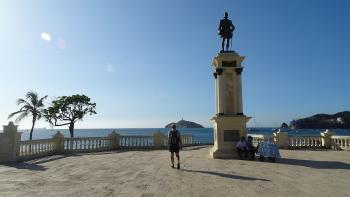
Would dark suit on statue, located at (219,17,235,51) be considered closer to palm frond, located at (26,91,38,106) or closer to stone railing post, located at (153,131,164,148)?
stone railing post, located at (153,131,164,148)

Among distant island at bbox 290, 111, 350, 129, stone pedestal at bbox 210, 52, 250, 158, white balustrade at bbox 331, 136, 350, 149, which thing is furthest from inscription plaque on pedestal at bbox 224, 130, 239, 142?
distant island at bbox 290, 111, 350, 129

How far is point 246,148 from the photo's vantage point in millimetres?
18000

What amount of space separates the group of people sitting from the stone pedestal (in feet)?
2.06

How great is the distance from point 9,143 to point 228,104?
11458 mm

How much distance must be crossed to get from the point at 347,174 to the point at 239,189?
16.6 feet

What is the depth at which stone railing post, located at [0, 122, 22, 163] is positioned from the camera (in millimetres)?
17359

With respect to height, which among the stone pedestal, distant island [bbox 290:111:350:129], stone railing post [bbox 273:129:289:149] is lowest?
stone railing post [bbox 273:129:289:149]

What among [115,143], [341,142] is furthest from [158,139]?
[341,142]

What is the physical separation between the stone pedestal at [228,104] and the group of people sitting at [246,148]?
629 mm

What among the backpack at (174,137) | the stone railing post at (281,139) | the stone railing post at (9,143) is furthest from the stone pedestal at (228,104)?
the stone railing post at (9,143)

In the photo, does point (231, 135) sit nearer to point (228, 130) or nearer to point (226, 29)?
point (228, 130)

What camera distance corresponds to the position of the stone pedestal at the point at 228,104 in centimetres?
1917

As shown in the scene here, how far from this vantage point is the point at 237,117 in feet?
63.0

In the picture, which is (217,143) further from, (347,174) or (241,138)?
(347,174)
